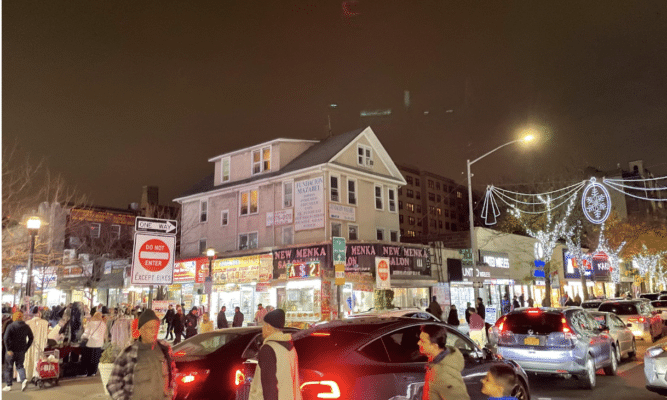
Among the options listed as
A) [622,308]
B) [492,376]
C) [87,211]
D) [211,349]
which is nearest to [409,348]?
[492,376]

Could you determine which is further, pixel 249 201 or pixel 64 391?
pixel 249 201

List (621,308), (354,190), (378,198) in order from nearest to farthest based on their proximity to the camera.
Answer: (621,308), (354,190), (378,198)

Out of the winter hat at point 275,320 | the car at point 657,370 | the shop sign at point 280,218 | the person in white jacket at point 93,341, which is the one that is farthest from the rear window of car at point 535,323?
the shop sign at point 280,218

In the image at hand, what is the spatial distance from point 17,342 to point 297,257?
18720 millimetres

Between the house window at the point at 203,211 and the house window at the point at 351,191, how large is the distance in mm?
11718

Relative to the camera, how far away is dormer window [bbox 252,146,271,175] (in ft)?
115

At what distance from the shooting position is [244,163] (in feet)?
119

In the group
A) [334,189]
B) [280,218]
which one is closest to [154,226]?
[334,189]

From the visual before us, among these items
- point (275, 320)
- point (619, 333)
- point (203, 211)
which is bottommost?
point (619, 333)

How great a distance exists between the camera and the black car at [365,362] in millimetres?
5285

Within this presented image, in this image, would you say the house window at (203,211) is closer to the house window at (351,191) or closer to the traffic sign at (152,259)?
the house window at (351,191)

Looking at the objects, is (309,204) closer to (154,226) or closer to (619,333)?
(619,333)

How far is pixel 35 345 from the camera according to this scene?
42.2 feet

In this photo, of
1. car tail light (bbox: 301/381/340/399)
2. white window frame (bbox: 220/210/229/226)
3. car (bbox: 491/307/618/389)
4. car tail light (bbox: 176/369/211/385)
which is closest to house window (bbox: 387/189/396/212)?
white window frame (bbox: 220/210/229/226)
